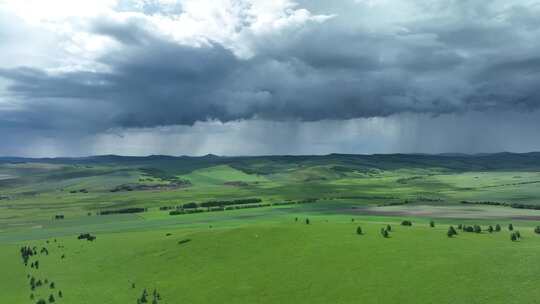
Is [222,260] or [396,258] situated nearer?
[396,258]

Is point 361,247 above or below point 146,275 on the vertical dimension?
above

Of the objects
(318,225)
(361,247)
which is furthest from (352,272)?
(318,225)

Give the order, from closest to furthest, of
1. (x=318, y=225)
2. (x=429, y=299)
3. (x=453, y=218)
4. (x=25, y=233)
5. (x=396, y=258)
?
(x=429, y=299)
(x=396, y=258)
(x=318, y=225)
(x=453, y=218)
(x=25, y=233)

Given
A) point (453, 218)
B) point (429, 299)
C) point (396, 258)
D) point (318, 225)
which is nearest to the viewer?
point (429, 299)

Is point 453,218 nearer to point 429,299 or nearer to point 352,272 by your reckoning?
point 352,272

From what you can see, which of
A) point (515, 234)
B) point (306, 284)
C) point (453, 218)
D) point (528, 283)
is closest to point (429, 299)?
point (528, 283)

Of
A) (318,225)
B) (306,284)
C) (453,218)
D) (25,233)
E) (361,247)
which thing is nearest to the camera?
(306,284)

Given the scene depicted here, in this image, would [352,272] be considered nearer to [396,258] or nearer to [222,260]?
[396,258]

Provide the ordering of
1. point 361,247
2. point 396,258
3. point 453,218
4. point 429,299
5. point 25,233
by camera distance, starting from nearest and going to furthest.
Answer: point 429,299, point 396,258, point 361,247, point 453,218, point 25,233

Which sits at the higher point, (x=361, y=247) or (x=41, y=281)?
(x=361, y=247)
